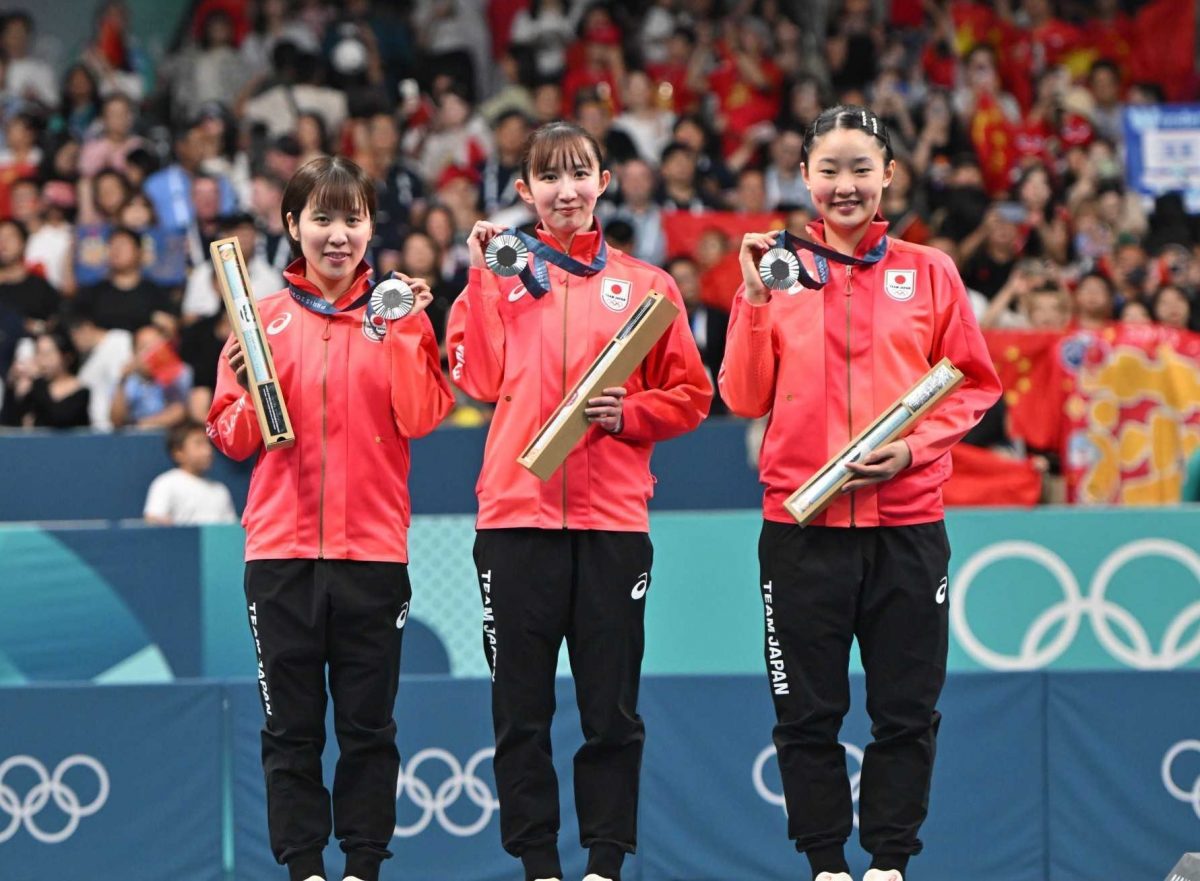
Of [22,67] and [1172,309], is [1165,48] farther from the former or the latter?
[22,67]

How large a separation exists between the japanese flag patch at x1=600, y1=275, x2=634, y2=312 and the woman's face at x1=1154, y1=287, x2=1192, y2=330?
6.03 m

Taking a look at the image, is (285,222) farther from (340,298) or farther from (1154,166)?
(1154,166)

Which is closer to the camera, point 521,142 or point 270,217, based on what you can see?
point 521,142

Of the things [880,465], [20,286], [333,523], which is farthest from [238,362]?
[20,286]

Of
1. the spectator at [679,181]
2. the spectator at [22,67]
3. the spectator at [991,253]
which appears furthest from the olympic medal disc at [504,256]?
the spectator at [22,67]

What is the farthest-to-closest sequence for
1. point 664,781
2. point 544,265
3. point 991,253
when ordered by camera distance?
point 991,253, point 664,781, point 544,265

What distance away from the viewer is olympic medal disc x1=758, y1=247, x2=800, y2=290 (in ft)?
18.1

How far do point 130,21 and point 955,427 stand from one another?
13068mm

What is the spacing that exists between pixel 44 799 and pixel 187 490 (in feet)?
9.89

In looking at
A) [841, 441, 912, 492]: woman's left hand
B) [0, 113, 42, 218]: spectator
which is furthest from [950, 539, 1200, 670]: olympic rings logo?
[0, 113, 42, 218]: spectator

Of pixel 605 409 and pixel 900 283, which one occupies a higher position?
pixel 900 283

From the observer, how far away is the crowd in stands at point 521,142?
468 inches

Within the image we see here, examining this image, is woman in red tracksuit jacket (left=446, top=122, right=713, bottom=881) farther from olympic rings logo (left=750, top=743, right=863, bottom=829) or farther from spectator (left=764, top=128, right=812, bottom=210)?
spectator (left=764, top=128, right=812, bottom=210)

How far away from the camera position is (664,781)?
25.7 ft
